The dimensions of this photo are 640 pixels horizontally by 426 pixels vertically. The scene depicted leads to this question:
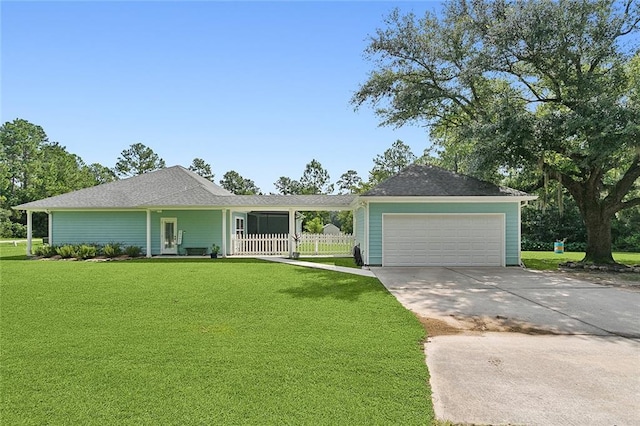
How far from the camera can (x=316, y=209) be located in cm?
1786

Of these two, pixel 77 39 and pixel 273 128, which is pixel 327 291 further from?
Result: pixel 273 128

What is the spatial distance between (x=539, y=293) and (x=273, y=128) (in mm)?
19002

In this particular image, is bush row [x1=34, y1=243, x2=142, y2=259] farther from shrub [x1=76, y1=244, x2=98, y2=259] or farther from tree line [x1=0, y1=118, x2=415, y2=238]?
tree line [x1=0, y1=118, x2=415, y2=238]

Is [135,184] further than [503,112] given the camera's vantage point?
Yes

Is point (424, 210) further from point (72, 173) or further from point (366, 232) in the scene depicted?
point (72, 173)

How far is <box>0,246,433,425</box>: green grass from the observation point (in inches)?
120

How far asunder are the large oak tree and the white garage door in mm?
2278

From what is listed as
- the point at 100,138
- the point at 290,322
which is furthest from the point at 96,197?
the point at 290,322

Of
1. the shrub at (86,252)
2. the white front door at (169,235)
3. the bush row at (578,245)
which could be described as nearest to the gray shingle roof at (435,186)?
the white front door at (169,235)

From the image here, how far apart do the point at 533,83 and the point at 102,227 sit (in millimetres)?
21115

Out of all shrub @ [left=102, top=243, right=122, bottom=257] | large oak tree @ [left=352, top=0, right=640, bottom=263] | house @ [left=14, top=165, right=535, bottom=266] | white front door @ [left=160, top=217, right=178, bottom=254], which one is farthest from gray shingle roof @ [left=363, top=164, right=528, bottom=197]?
shrub @ [left=102, top=243, right=122, bottom=257]

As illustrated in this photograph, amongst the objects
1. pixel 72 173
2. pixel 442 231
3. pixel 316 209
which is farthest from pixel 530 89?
pixel 72 173

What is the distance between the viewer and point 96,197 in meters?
18.6

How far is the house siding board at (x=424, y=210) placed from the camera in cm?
1356
